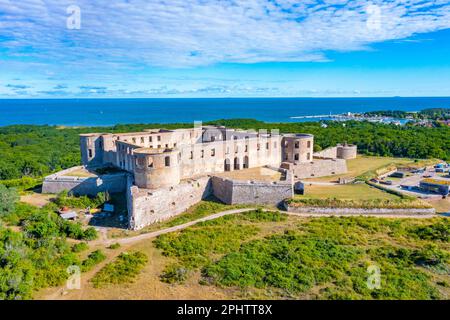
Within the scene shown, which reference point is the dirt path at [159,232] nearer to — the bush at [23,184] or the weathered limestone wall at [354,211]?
the weathered limestone wall at [354,211]

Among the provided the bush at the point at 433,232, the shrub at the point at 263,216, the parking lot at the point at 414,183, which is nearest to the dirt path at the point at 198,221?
the shrub at the point at 263,216

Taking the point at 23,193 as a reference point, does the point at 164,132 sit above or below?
above

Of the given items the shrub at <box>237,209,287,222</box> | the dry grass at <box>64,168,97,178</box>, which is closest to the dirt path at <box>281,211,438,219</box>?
the shrub at <box>237,209,287,222</box>

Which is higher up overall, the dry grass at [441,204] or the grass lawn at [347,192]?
the grass lawn at [347,192]

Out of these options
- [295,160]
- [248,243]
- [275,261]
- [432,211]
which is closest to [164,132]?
[295,160]

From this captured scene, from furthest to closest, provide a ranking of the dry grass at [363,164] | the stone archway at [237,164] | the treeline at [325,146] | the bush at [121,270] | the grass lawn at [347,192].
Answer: the treeline at [325,146] < the dry grass at [363,164] < the stone archway at [237,164] < the grass lawn at [347,192] < the bush at [121,270]

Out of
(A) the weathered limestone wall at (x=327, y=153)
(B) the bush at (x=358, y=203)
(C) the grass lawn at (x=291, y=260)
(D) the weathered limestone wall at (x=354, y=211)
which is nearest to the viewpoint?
(C) the grass lawn at (x=291, y=260)

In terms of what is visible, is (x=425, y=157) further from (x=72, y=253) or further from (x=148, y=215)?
(x=72, y=253)
